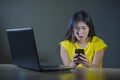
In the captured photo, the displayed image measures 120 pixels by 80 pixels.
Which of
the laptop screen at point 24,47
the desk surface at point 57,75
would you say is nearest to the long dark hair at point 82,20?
the laptop screen at point 24,47

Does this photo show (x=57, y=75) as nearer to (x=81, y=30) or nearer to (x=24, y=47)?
(x=24, y=47)

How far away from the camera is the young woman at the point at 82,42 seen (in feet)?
7.80

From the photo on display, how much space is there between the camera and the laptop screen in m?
1.29

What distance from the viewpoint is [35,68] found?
1.36m

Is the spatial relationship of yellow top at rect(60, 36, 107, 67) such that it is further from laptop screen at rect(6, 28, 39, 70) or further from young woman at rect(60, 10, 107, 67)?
laptop screen at rect(6, 28, 39, 70)

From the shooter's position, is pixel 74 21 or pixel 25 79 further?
pixel 74 21

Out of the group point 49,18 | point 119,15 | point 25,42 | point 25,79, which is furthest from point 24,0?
point 25,79

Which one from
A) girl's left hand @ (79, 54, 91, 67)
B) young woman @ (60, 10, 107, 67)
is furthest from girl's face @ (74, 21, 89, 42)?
girl's left hand @ (79, 54, 91, 67)

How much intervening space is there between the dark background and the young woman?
95 centimetres

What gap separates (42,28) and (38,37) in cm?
14

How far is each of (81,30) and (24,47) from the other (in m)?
1.08

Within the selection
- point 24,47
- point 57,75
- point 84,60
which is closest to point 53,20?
point 84,60

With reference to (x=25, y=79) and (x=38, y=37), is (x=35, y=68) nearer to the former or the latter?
(x=25, y=79)

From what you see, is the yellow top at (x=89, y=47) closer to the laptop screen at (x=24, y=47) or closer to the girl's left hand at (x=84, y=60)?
the girl's left hand at (x=84, y=60)
